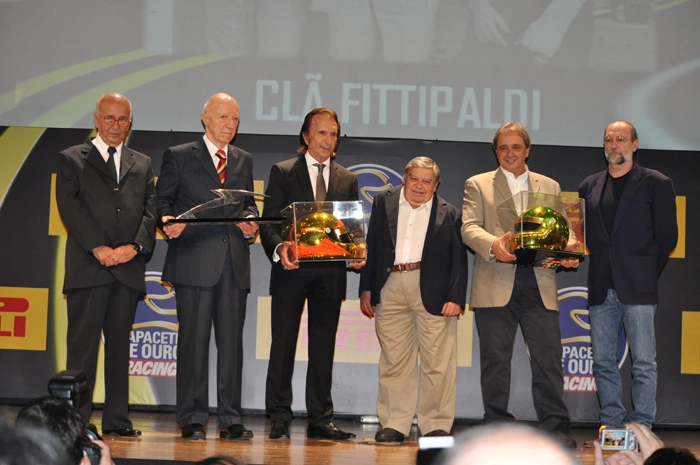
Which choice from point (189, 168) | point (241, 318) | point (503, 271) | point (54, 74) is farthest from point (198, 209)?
point (54, 74)

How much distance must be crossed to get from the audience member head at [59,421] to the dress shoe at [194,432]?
318 cm

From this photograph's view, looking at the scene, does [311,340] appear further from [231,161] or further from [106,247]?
[106,247]

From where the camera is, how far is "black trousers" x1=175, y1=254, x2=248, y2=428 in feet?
16.8

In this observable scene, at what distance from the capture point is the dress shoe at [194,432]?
16.6 feet

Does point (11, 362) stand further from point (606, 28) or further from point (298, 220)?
point (606, 28)

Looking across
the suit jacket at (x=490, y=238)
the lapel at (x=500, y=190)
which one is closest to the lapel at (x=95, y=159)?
the suit jacket at (x=490, y=238)

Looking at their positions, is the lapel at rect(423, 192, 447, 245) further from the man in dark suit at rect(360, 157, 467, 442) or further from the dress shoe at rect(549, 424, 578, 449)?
the dress shoe at rect(549, 424, 578, 449)

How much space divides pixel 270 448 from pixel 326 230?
1330mm

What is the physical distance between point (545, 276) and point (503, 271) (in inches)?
11.2

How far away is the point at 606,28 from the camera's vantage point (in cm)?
665

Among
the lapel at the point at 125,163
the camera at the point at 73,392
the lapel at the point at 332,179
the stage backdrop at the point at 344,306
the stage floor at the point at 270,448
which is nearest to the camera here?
the camera at the point at 73,392

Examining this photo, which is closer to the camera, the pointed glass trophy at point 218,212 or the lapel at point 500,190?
the pointed glass trophy at point 218,212

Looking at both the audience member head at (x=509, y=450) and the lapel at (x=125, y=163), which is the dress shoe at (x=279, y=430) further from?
the audience member head at (x=509, y=450)

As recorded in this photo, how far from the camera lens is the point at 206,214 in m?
5.23
